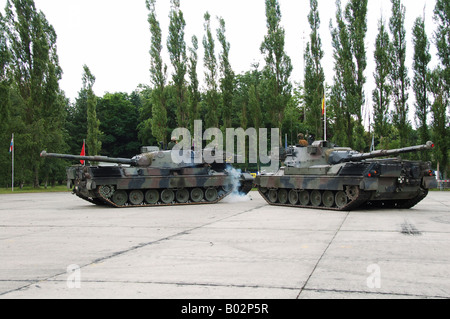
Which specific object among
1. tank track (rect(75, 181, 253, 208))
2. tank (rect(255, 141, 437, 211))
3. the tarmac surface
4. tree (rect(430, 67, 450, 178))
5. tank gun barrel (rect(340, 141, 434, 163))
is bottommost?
the tarmac surface

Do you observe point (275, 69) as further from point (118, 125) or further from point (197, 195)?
point (118, 125)

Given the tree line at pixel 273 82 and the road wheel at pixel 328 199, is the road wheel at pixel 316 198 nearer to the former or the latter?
the road wheel at pixel 328 199

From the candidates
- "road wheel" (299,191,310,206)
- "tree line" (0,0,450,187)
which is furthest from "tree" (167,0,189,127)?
"road wheel" (299,191,310,206)

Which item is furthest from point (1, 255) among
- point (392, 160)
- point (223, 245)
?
point (392, 160)

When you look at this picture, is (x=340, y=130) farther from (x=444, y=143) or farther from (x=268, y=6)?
(x=268, y=6)

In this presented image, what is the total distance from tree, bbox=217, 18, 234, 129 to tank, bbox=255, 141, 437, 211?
20.8 meters

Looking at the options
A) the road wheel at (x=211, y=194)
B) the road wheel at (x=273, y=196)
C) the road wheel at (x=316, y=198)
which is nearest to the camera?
the road wheel at (x=316, y=198)

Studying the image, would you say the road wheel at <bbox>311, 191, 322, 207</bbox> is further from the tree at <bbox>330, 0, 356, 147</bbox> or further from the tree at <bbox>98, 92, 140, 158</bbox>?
the tree at <bbox>98, 92, 140, 158</bbox>

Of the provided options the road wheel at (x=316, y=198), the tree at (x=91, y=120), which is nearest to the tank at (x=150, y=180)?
the road wheel at (x=316, y=198)

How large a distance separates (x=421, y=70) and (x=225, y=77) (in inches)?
596

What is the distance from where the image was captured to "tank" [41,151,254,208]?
19.3 meters

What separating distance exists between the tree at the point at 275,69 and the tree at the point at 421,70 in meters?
9.29

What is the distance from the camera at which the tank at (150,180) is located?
19312 millimetres

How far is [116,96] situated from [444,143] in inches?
1669
